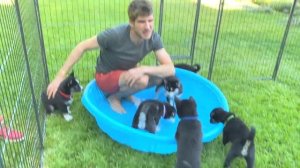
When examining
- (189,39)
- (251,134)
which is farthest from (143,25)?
(189,39)

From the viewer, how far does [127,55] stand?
138 inches

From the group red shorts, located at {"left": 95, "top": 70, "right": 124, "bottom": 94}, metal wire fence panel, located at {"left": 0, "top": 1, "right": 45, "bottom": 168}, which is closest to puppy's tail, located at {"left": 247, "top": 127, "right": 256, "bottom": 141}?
red shorts, located at {"left": 95, "top": 70, "right": 124, "bottom": 94}

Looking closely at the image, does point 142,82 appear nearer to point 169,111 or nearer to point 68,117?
point 169,111

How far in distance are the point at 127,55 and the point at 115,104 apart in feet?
1.95

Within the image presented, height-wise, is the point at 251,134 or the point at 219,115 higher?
the point at 251,134

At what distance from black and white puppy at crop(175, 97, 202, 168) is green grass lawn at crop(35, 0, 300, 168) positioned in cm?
42

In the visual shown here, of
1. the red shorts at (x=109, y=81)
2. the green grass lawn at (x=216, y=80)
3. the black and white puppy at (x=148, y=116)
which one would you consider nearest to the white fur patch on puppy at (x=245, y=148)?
the green grass lawn at (x=216, y=80)

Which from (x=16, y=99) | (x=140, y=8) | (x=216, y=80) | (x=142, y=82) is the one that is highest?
(x=140, y=8)

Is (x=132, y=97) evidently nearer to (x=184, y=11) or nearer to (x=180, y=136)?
(x=180, y=136)

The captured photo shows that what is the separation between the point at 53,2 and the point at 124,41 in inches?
148

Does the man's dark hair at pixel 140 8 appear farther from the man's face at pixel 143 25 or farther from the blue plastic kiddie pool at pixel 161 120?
the blue plastic kiddie pool at pixel 161 120

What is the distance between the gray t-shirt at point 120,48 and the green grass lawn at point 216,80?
0.59m

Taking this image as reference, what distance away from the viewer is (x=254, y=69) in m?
5.22

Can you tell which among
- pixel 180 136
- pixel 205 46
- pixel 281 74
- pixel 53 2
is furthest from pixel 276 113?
pixel 53 2
